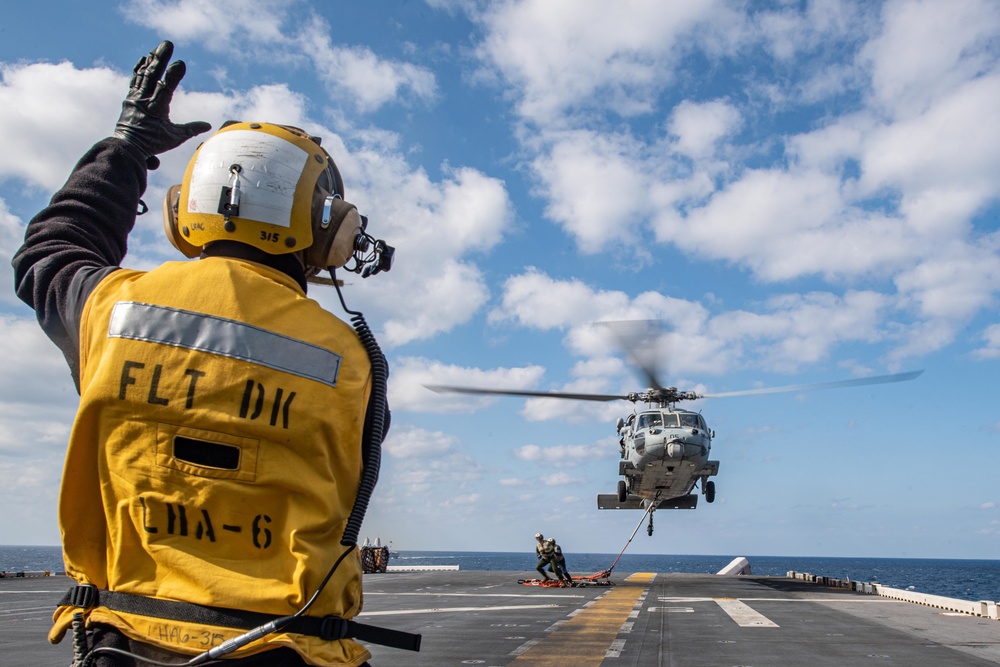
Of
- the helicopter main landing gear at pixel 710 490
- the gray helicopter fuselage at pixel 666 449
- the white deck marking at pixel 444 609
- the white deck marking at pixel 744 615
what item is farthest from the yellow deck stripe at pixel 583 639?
the helicopter main landing gear at pixel 710 490

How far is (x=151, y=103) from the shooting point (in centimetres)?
257

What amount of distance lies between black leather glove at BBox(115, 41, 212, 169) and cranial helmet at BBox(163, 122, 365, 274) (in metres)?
0.30

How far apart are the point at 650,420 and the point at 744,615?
10279 millimetres

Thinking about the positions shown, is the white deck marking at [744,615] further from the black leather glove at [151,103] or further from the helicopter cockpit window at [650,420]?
the black leather glove at [151,103]

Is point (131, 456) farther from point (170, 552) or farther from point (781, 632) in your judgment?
point (781, 632)

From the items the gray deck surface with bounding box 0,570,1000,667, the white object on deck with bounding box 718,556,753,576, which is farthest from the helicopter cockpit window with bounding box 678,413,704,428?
the white object on deck with bounding box 718,556,753,576

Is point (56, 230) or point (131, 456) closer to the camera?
point (131, 456)

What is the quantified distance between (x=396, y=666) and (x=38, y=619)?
8122 mm

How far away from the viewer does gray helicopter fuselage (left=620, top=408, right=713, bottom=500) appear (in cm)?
2412

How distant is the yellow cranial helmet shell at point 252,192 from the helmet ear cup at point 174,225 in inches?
2.4

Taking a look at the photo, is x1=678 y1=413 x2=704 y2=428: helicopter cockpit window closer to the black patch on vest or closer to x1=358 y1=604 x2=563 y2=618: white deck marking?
x1=358 y1=604 x2=563 y2=618: white deck marking

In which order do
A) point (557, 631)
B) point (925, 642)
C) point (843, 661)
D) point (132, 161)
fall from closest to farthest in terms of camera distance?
point (132, 161), point (843, 661), point (925, 642), point (557, 631)

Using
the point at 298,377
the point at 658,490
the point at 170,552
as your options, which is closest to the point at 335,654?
the point at 170,552

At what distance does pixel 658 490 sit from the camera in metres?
A: 26.6
